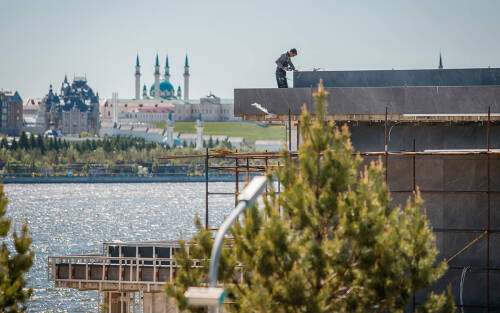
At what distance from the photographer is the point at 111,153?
17362 centimetres

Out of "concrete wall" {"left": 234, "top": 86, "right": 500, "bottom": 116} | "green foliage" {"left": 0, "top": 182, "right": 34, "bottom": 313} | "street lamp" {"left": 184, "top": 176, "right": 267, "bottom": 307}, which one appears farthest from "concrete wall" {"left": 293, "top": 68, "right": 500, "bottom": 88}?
"street lamp" {"left": 184, "top": 176, "right": 267, "bottom": 307}

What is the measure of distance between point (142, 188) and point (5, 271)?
146m

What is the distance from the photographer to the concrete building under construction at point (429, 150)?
15.6 meters

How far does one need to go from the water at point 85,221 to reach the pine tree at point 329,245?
16542 mm

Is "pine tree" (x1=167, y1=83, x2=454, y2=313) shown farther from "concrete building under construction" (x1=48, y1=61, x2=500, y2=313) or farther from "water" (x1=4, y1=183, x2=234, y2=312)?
"water" (x1=4, y1=183, x2=234, y2=312)

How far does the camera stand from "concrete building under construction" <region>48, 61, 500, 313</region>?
612 inches

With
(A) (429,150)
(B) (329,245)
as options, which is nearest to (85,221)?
(A) (429,150)

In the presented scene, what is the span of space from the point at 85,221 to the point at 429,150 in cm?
7160

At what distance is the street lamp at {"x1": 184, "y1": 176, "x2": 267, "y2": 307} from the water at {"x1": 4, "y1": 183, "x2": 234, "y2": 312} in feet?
56.9

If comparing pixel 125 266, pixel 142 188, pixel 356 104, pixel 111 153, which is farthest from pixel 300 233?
pixel 111 153

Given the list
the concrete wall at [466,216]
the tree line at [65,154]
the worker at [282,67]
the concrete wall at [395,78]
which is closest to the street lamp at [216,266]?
the concrete wall at [466,216]

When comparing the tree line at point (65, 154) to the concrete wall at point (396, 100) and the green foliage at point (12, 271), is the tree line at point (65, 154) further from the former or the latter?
the green foliage at point (12, 271)

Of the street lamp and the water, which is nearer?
the street lamp

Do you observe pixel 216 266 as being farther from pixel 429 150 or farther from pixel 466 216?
pixel 429 150
